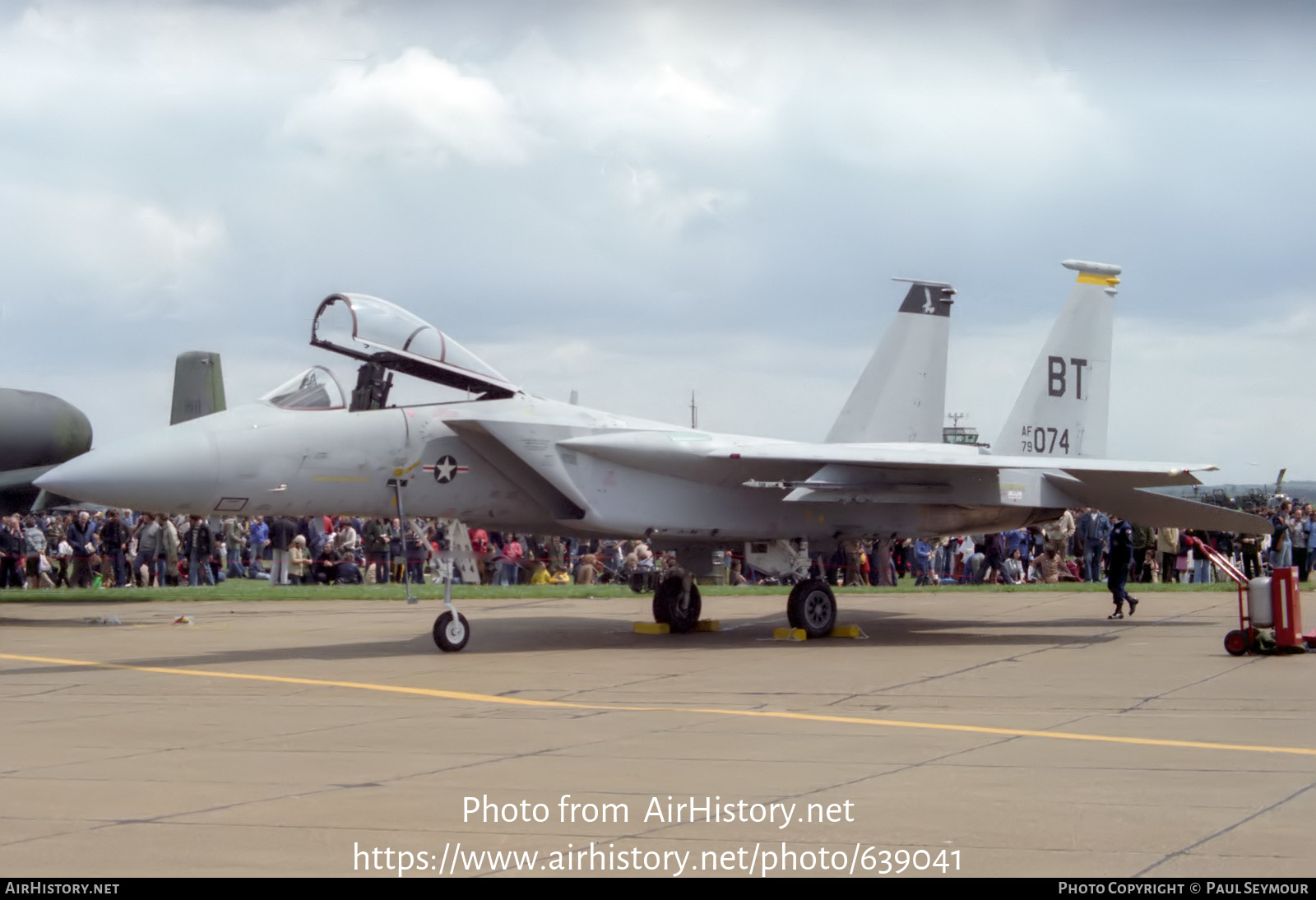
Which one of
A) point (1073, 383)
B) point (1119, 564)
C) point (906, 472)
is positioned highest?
point (1073, 383)

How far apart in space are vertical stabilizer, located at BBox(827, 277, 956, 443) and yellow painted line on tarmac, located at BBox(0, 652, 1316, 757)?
30.8ft

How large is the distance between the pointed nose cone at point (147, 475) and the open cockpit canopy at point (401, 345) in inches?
65.3

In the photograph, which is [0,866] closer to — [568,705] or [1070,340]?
[568,705]

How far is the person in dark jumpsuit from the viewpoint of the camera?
16844 mm

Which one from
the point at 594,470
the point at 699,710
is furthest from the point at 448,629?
the point at 699,710

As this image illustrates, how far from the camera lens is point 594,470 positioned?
14242 mm

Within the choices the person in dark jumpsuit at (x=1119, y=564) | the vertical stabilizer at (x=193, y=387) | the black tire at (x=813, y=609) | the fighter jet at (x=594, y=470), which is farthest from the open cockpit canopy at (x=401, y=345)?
the vertical stabilizer at (x=193, y=387)

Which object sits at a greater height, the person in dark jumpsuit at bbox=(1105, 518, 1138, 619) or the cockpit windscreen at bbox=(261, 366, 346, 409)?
the cockpit windscreen at bbox=(261, 366, 346, 409)

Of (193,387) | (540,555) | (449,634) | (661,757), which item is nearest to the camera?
(661,757)

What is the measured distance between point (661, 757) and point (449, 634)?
6.60m

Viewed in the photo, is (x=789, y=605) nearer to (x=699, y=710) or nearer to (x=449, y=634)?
(x=449, y=634)

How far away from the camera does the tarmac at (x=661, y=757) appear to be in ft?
16.5
